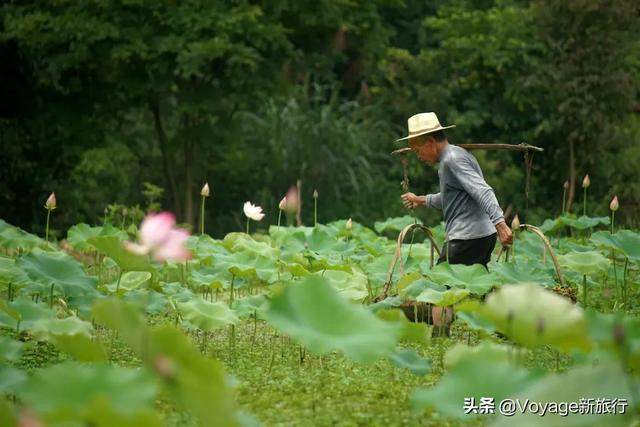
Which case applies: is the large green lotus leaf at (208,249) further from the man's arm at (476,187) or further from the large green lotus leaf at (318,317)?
the large green lotus leaf at (318,317)

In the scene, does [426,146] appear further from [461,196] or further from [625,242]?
[625,242]

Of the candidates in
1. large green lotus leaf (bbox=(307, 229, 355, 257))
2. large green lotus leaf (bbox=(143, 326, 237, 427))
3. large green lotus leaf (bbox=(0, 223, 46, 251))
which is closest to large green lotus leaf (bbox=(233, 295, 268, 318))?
large green lotus leaf (bbox=(307, 229, 355, 257))

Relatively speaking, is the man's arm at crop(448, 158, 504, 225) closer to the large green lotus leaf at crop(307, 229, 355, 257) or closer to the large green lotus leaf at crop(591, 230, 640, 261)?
the large green lotus leaf at crop(591, 230, 640, 261)

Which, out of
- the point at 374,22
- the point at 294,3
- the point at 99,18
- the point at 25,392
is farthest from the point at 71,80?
the point at 25,392

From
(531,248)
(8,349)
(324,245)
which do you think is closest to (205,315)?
(8,349)

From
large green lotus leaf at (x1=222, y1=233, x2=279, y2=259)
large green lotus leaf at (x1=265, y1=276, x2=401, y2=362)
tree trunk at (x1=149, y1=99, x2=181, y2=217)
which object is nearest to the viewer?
large green lotus leaf at (x1=265, y1=276, x2=401, y2=362)

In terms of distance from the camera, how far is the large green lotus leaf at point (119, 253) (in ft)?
11.6

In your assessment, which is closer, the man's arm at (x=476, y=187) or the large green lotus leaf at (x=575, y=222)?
the man's arm at (x=476, y=187)

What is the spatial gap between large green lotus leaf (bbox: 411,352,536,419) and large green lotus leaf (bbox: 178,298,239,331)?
132 cm

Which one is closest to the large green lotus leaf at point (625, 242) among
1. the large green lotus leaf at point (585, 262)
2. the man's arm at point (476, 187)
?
the large green lotus leaf at point (585, 262)

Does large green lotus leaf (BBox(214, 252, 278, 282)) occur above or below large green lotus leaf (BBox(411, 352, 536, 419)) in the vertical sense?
below

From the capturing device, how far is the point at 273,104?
11711 mm

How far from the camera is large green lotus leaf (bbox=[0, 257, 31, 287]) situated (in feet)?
12.1

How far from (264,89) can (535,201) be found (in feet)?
13.6
